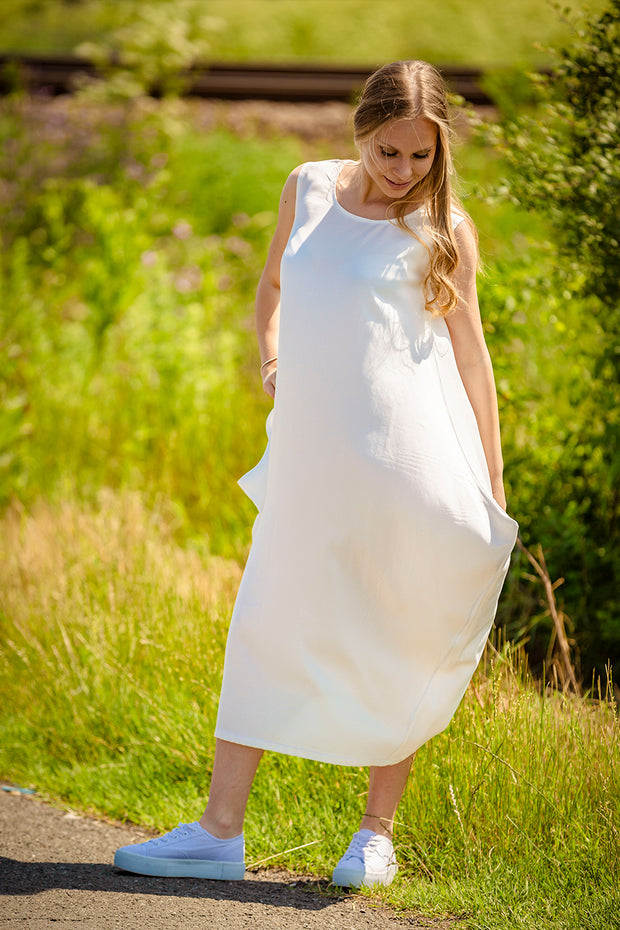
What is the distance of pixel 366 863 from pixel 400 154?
172 centimetres

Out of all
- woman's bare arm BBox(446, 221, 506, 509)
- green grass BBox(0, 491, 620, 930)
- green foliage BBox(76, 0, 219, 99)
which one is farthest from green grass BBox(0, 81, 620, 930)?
green foliage BBox(76, 0, 219, 99)

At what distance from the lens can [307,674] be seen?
96.1 inches

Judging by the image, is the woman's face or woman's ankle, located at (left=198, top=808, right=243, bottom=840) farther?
woman's ankle, located at (left=198, top=808, right=243, bottom=840)

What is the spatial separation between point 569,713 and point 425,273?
1287mm

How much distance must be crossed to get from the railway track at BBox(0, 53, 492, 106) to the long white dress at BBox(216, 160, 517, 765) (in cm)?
1071

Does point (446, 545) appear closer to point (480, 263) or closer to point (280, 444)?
point (280, 444)

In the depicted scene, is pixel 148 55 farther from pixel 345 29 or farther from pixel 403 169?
pixel 403 169

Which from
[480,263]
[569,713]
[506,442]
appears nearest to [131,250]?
[506,442]

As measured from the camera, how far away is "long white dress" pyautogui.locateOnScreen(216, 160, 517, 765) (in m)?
2.39

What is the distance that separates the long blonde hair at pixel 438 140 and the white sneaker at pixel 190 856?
1.41m

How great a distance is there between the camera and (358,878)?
2.52 metres

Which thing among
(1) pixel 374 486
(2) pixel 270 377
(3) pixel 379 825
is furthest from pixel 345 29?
(3) pixel 379 825

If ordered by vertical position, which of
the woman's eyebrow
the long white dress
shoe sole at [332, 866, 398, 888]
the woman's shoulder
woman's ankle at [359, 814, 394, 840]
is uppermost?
the woman's eyebrow

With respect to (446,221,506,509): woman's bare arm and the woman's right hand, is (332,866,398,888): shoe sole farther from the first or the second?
the woman's right hand
